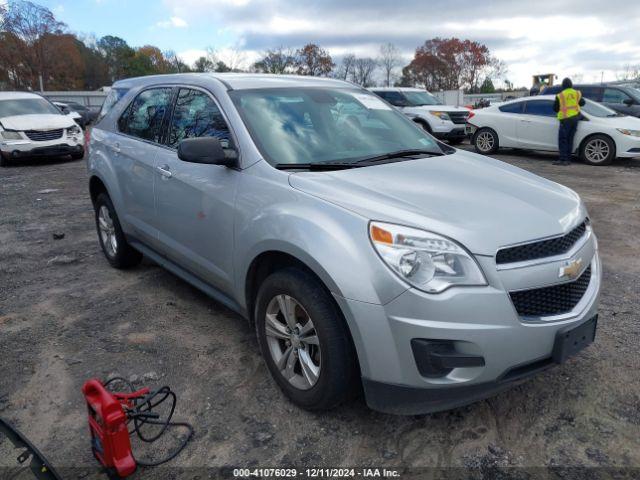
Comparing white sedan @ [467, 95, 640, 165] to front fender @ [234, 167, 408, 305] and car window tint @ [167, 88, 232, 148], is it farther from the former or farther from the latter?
front fender @ [234, 167, 408, 305]

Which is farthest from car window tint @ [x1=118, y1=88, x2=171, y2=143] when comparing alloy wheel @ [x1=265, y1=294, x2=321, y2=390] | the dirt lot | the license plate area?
the license plate area

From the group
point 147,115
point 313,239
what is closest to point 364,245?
point 313,239

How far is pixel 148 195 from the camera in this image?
3.97 metres

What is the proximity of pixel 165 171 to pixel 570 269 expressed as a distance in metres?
2.66

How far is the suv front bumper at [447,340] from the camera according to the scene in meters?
2.19

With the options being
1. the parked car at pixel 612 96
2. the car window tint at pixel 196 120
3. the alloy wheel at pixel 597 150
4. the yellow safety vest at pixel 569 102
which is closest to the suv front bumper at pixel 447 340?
the car window tint at pixel 196 120

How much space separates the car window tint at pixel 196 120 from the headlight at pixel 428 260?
1394 mm

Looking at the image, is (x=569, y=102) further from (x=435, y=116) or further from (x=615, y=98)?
(x=435, y=116)

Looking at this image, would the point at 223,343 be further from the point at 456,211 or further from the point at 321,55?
the point at 321,55

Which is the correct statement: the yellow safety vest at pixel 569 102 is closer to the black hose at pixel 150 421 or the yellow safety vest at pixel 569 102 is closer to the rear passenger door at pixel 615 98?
the rear passenger door at pixel 615 98

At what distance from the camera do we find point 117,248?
482 centimetres

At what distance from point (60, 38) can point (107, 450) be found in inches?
2847

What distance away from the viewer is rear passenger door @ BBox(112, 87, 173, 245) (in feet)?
13.1

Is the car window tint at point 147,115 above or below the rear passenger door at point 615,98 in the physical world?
below
